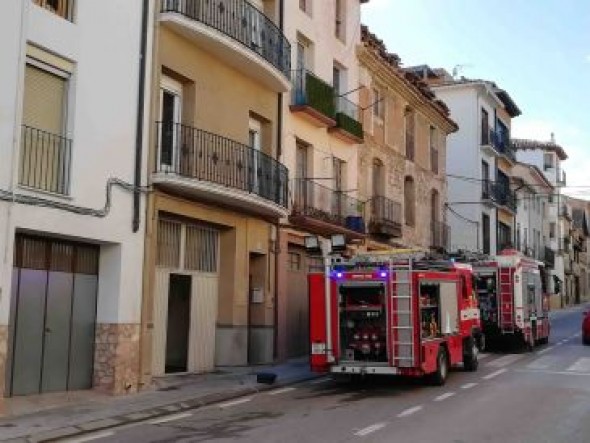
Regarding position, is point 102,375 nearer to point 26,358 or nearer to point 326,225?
point 26,358

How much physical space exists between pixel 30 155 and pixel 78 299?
2835mm

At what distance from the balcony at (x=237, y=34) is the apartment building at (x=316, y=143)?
1744 millimetres

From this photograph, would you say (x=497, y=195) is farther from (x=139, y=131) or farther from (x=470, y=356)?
(x=139, y=131)

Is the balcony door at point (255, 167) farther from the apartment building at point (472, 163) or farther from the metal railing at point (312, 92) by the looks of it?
the apartment building at point (472, 163)

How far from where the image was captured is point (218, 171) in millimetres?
17453

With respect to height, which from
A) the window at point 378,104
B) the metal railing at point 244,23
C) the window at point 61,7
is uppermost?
the window at point 378,104

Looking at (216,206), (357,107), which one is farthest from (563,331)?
(216,206)

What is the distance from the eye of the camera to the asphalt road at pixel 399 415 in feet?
33.9

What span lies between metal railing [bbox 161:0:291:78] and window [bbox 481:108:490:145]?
24884mm

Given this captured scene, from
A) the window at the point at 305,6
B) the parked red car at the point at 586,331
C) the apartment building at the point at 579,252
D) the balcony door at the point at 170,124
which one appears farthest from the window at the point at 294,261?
the apartment building at the point at 579,252

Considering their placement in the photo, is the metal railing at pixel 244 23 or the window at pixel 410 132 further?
the window at pixel 410 132

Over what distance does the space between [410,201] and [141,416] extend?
21.5m

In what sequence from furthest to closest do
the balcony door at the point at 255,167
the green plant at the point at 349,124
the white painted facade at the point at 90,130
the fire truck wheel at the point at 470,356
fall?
the green plant at the point at 349,124 → the balcony door at the point at 255,167 → the fire truck wheel at the point at 470,356 → the white painted facade at the point at 90,130

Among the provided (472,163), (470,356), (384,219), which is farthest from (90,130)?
(472,163)
